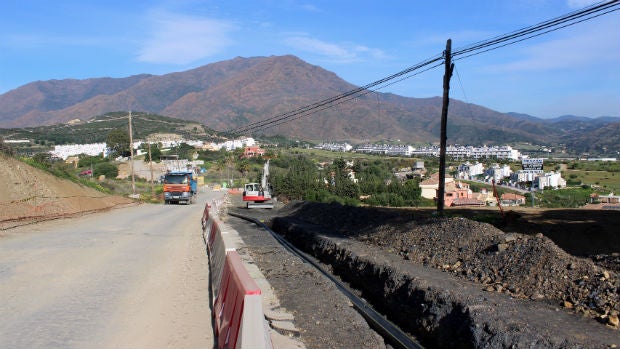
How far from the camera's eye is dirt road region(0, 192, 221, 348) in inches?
282

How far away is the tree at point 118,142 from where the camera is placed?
109750 millimetres

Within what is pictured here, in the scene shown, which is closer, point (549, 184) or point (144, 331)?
point (144, 331)

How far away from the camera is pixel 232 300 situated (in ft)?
20.9

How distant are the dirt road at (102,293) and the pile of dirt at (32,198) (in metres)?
5.41

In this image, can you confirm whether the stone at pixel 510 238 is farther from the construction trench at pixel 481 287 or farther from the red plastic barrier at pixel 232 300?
the red plastic barrier at pixel 232 300

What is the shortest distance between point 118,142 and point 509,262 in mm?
108754

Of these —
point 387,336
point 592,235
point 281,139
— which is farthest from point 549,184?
point 281,139

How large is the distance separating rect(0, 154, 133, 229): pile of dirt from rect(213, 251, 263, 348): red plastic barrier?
52.7 ft

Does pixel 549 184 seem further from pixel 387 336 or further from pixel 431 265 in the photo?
pixel 387 336

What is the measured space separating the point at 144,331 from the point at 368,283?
5965mm

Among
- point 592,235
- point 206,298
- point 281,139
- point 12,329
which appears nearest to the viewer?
point 12,329

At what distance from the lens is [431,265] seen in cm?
1199

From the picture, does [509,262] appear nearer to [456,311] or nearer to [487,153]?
[456,311]

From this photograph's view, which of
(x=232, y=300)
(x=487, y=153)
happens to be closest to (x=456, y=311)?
(x=232, y=300)
